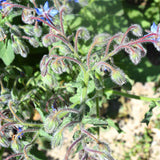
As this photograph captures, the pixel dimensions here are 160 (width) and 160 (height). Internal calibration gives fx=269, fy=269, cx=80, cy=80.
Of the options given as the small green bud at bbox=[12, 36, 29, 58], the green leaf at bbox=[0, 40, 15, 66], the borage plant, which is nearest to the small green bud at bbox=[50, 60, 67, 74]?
the borage plant

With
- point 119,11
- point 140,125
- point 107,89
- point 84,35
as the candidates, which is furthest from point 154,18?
point 84,35

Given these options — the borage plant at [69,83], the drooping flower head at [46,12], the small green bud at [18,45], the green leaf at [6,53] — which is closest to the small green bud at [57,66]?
the borage plant at [69,83]

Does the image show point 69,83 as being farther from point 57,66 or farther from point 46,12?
point 46,12

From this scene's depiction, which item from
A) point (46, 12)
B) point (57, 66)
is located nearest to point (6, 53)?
point (46, 12)

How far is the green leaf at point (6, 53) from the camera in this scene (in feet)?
6.24

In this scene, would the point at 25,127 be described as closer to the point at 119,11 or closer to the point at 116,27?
the point at 116,27

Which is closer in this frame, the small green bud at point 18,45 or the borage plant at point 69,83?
the borage plant at point 69,83

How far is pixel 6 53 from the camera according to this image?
1.91 metres

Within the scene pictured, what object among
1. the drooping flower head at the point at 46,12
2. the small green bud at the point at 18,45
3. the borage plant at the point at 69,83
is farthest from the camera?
the small green bud at the point at 18,45

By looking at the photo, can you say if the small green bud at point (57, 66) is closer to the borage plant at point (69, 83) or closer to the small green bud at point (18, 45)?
the borage plant at point (69, 83)

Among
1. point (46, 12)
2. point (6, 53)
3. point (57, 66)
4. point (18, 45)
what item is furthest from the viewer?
point (6, 53)

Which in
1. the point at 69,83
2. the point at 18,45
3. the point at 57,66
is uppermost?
the point at 18,45

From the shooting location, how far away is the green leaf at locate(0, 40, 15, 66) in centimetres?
190

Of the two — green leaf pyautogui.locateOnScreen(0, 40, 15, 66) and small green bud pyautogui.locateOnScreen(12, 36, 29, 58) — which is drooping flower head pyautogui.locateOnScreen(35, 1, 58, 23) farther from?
green leaf pyautogui.locateOnScreen(0, 40, 15, 66)
